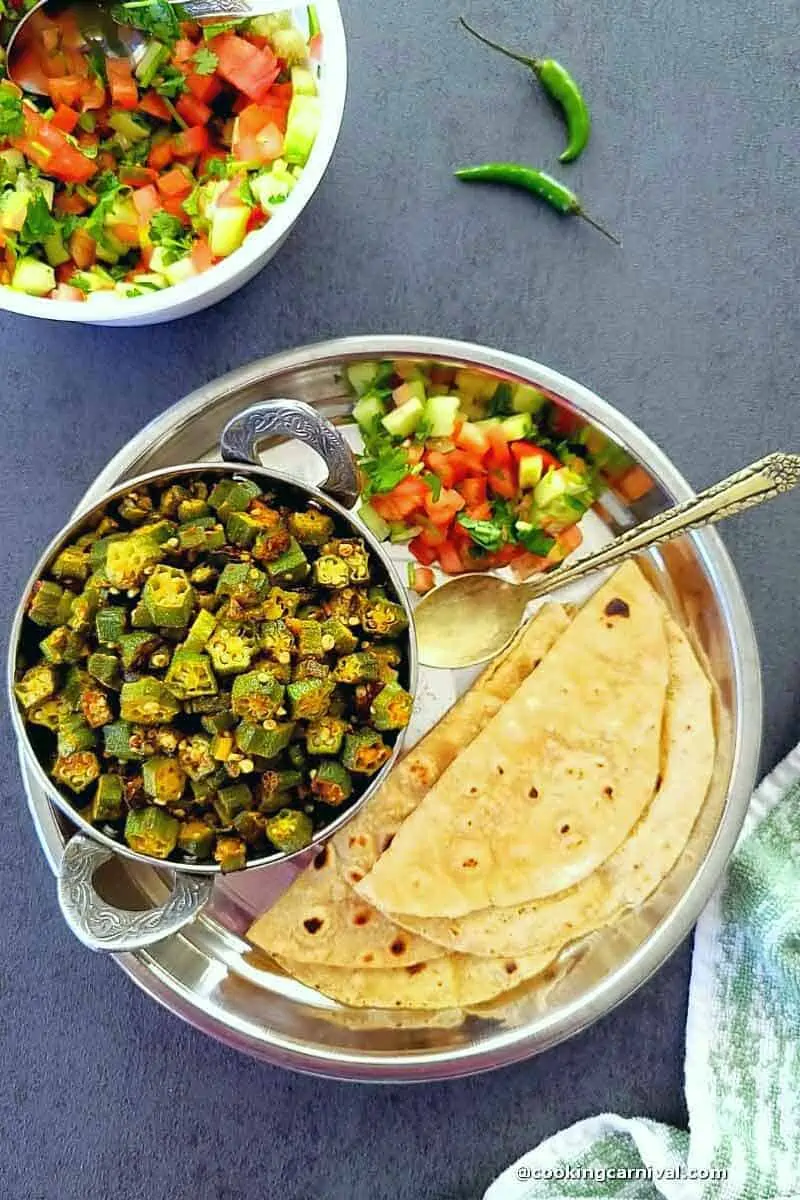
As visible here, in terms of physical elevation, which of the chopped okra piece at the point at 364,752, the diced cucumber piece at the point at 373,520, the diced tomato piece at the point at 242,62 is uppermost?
the diced tomato piece at the point at 242,62

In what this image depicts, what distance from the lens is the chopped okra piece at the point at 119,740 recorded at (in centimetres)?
148

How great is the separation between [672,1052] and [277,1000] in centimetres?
71

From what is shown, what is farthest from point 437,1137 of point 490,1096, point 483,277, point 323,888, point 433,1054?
point 483,277

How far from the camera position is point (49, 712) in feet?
5.03

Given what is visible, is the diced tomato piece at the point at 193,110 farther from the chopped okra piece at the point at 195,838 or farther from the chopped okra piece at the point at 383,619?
the chopped okra piece at the point at 195,838

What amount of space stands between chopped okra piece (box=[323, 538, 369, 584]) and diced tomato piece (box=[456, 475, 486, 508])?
313mm

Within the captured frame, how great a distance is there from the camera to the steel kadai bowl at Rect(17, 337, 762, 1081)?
1.83 m

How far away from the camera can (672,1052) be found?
199cm

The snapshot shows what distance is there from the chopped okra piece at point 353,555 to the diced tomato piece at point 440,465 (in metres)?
0.29

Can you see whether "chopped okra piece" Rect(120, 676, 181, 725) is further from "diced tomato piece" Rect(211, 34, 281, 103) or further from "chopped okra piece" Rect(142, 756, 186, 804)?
"diced tomato piece" Rect(211, 34, 281, 103)

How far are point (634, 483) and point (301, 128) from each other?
780 millimetres

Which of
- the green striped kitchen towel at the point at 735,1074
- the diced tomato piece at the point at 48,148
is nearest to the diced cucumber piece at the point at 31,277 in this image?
the diced tomato piece at the point at 48,148

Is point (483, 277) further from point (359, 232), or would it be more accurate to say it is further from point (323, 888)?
point (323, 888)

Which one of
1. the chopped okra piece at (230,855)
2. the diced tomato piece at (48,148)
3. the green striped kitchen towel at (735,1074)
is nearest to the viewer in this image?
the chopped okra piece at (230,855)
